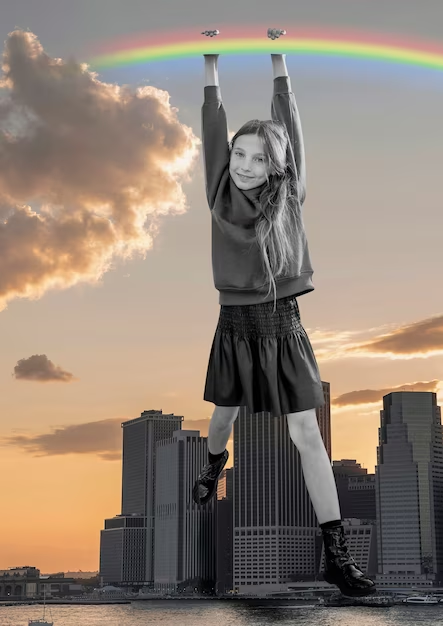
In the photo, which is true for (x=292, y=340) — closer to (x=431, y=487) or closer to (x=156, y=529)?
(x=431, y=487)

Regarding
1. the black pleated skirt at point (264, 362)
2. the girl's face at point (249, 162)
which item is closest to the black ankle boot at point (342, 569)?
the black pleated skirt at point (264, 362)

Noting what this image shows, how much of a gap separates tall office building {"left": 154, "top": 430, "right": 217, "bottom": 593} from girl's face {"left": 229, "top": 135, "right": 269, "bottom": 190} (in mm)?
128641

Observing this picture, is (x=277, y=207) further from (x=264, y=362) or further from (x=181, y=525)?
(x=181, y=525)

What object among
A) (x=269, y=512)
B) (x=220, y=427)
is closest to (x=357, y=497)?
(x=269, y=512)

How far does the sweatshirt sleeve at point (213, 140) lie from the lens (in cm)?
447

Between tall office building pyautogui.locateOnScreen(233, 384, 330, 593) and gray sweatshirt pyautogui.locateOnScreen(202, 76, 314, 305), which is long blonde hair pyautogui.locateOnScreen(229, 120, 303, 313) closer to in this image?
gray sweatshirt pyautogui.locateOnScreen(202, 76, 314, 305)

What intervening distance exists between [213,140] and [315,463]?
1618mm

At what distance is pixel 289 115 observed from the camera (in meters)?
4.55

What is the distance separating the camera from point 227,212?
4.39 metres

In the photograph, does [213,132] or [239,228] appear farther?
[213,132]

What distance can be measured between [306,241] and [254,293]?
1.14ft

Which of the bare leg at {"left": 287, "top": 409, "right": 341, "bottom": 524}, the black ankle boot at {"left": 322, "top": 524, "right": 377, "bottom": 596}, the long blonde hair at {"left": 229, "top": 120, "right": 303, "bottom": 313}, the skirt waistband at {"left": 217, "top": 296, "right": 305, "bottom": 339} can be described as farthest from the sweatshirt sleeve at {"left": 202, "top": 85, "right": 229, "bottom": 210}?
the black ankle boot at {"left": 322, "top": 524, "right": 377, "bottom": 596}

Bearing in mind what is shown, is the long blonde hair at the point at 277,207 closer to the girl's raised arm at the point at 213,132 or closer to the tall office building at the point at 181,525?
the girl's raised arm at the point at 213,132

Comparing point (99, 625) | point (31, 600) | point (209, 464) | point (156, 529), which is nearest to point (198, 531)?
point (156, 529)
